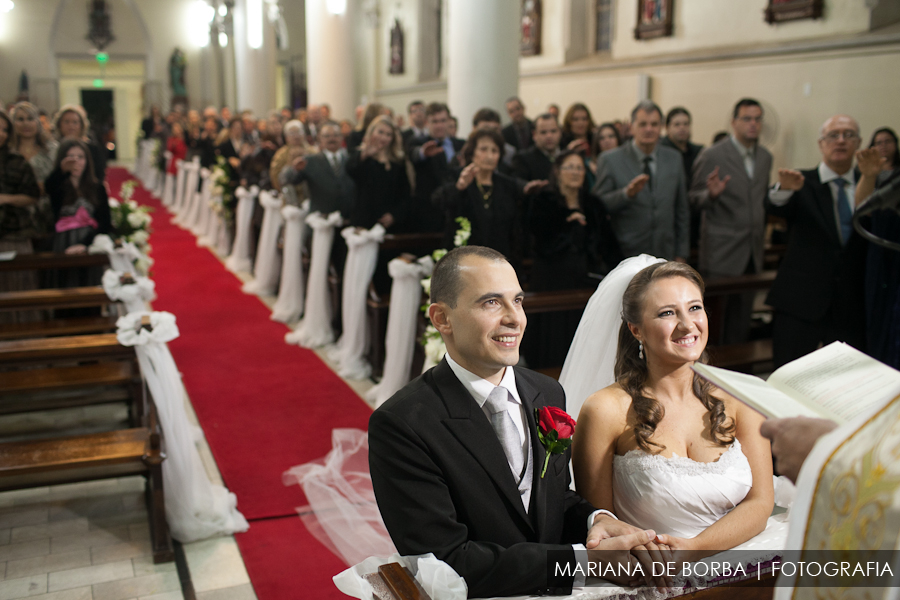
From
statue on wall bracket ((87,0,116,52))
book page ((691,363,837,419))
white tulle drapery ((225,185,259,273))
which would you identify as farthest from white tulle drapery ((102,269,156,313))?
statue on wall bracket ((87,0,116,52))

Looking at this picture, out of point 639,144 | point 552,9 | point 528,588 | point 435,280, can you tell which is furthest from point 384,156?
point 552,9

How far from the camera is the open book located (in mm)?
1235

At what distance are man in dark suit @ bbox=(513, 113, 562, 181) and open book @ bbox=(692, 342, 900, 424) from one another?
480cm

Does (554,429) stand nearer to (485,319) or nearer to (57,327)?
(485,319)

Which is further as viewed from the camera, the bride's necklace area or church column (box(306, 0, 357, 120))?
church column (box(306, 0, 357, 120))

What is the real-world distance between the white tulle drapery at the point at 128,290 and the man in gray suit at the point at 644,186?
2805 millimetres

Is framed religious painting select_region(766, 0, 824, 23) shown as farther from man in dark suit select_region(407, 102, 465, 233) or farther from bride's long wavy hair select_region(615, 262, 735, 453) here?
bride's long wavy hair select_region(615, 262, 735, 453)

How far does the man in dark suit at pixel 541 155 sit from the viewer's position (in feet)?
19.7

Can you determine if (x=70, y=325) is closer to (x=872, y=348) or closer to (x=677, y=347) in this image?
(x=677, y=347)

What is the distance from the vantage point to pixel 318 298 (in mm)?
6371

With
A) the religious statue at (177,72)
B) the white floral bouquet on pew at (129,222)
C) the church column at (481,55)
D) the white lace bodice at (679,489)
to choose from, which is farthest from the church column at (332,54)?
the religious statue at (177,72)

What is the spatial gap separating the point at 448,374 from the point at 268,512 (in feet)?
7.16

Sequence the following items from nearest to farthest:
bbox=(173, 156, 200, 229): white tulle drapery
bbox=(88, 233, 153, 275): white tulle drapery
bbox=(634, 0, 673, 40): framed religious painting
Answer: bbox=(88, 233, 153, 275): white tulle drapery → bbox=(634, 0, 673, 40): framed religious painting → bbox=(173, 156, 200, 229): white tulle drapery

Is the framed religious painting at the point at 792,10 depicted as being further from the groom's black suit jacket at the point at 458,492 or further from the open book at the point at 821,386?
the open book at the point at 821,386
